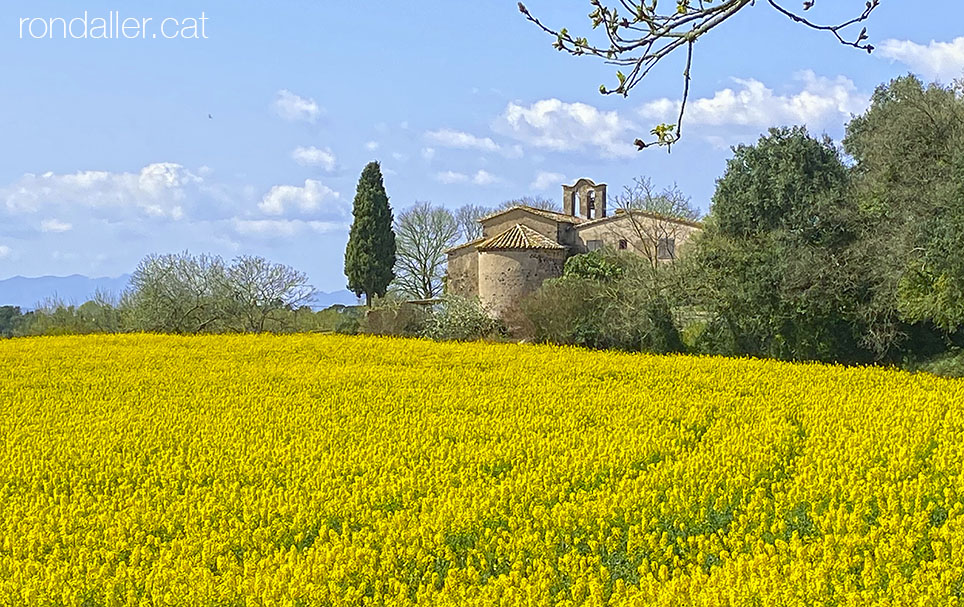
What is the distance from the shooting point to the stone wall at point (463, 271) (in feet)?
155

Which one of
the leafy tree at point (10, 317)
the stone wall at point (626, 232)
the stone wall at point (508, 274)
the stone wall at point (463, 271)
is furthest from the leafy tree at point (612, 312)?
the leafy tree at point (10, 317)

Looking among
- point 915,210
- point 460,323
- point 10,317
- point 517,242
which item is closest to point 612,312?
point 460,323

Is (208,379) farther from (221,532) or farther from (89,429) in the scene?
(221,532)

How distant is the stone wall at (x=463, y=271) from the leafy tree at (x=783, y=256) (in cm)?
2096

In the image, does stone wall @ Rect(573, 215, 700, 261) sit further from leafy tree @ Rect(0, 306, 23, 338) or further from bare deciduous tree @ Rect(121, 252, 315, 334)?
leafy tree @ Rect(0, 306, 23, 338)

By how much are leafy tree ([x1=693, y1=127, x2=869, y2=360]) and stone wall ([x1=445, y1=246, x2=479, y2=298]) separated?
21.0 m

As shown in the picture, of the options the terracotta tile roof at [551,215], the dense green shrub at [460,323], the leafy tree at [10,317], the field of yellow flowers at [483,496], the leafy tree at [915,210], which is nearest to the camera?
the field of yellow flowers at [483,496]

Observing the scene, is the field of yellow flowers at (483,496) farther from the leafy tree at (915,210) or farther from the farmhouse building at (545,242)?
the farmhouse building at (545,242)

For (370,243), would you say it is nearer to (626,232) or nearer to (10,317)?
(626,232)

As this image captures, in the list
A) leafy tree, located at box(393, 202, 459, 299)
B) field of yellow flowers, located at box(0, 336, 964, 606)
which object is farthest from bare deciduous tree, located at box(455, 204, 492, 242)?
A: field of yellow flowers, located at box(0, 336, 964, 606)

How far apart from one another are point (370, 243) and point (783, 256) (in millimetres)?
26412

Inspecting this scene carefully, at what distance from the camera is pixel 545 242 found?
4034 centimetres

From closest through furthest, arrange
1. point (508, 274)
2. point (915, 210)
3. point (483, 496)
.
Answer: point (483, 496) < point (915, 210) < point (508, 274)

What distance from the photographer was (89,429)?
12.7 m
